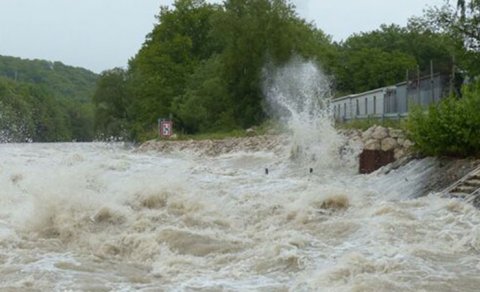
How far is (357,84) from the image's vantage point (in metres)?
68.6

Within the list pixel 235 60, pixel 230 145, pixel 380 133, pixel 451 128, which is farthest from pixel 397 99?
pixel 235 60

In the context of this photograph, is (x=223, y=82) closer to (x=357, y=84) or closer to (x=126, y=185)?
(x=357, y=84)

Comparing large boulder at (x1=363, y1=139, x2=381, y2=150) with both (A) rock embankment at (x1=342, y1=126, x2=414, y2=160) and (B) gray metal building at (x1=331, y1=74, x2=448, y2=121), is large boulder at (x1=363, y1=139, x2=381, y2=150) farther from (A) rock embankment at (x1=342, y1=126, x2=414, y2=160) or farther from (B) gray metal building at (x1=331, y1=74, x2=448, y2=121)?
(B) gray metal building at (x1=331, y1=74, x2=448, y2=121)

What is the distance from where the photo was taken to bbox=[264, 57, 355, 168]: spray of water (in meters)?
23.5

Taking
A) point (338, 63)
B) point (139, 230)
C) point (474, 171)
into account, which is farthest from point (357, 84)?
point (139, 230)

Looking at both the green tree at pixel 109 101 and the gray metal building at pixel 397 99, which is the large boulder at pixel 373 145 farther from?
the green tree at pixel 109 101

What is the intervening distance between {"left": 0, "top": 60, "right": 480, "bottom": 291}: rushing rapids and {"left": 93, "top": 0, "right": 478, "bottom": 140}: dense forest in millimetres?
18816

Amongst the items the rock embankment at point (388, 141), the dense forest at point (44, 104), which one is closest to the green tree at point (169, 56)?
the dense forest at point (44, 104)

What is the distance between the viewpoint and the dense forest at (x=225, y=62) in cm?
5097

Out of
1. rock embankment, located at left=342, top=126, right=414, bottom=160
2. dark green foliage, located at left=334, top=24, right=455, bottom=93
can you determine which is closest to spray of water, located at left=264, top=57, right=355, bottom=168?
rock embankment, located at left=342, top=126, right=414, bottom=160

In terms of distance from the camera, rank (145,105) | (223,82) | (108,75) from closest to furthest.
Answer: (223,82), (145,105), (108,75)

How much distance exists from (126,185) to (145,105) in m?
49.2

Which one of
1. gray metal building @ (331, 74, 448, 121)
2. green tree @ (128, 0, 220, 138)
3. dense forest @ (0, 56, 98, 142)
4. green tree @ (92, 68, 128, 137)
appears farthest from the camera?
dense forest @ (0, 56, 98, 142)

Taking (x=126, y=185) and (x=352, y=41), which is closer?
(x=126, y=185)
